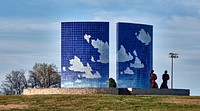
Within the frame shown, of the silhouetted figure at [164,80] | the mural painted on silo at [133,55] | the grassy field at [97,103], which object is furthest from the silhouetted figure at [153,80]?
the grassy field at [97,103]

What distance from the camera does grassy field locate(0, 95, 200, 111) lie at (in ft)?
142

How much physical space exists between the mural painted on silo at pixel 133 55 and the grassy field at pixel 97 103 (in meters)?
9.21

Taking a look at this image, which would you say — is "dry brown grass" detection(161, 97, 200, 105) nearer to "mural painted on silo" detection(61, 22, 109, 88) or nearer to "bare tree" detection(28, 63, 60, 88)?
"mural painted on silo" detection(61, 22, 109, 88)

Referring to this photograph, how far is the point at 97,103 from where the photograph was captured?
→ 45.8m

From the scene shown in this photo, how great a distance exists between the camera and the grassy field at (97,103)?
Result: 43.3 m

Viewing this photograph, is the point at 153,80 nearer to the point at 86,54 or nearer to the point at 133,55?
the point at 133,55

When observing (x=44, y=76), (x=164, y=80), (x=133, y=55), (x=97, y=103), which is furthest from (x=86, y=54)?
(x=44, y=76)

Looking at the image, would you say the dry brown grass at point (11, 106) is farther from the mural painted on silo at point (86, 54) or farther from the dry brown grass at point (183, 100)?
the mural painted on silo at point (86, 54)

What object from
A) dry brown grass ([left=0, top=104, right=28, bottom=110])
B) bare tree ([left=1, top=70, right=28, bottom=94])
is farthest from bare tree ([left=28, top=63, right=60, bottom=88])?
dry brown grass ([left=0, top=104, right=28, bottom=110])

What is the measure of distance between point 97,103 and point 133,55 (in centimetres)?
1465

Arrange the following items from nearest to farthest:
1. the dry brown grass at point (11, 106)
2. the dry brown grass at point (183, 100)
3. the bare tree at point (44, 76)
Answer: the dry brown grass at point (11, 106), the dry brown grass at point (183, 100), the bare tree at point (44, 76)

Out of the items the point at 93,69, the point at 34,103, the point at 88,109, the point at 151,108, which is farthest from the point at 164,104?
the point at 93,69

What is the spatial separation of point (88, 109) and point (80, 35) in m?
16.5

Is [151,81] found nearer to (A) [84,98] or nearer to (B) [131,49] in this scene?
(B) [131,49]
